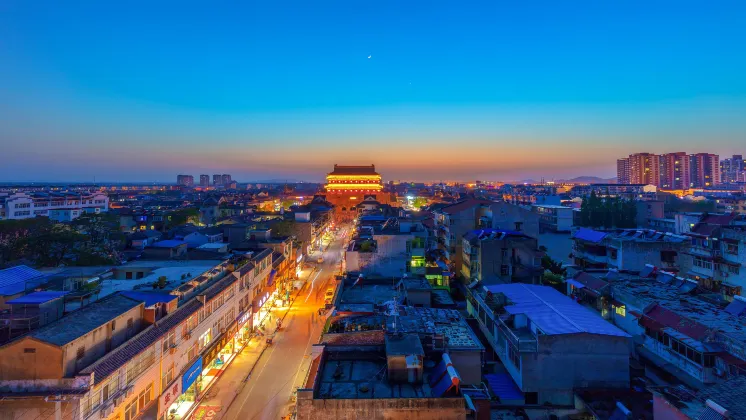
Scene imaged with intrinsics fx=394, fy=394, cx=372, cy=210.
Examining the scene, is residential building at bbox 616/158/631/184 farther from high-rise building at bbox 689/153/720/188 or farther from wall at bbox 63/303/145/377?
wall at bbox 63/303/145/377

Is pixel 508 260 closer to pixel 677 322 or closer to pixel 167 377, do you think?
pixel 677 322

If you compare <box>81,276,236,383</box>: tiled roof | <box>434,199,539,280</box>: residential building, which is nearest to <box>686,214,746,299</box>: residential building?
<box>434,199,539,280</box>: residential building

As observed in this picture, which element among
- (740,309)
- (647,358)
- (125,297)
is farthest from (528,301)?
(125,297)

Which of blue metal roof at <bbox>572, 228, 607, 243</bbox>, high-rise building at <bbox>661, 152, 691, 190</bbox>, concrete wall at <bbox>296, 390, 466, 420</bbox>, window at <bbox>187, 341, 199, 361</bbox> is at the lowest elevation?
window at <bbox>187, 341, 199, 361</bbox>

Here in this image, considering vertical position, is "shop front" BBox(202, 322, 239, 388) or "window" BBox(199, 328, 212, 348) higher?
"window" BBox(199, 328, 212, 348)

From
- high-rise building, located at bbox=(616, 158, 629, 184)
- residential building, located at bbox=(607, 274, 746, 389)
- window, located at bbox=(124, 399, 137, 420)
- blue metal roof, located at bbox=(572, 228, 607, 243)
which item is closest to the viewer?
window, located at bbox=(124, 399, 137, 420)

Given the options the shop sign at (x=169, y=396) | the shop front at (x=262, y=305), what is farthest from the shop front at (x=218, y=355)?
the shop front at (x=262, y=305)

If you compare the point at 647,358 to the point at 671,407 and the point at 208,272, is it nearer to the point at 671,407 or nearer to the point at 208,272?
the point at 671,407
